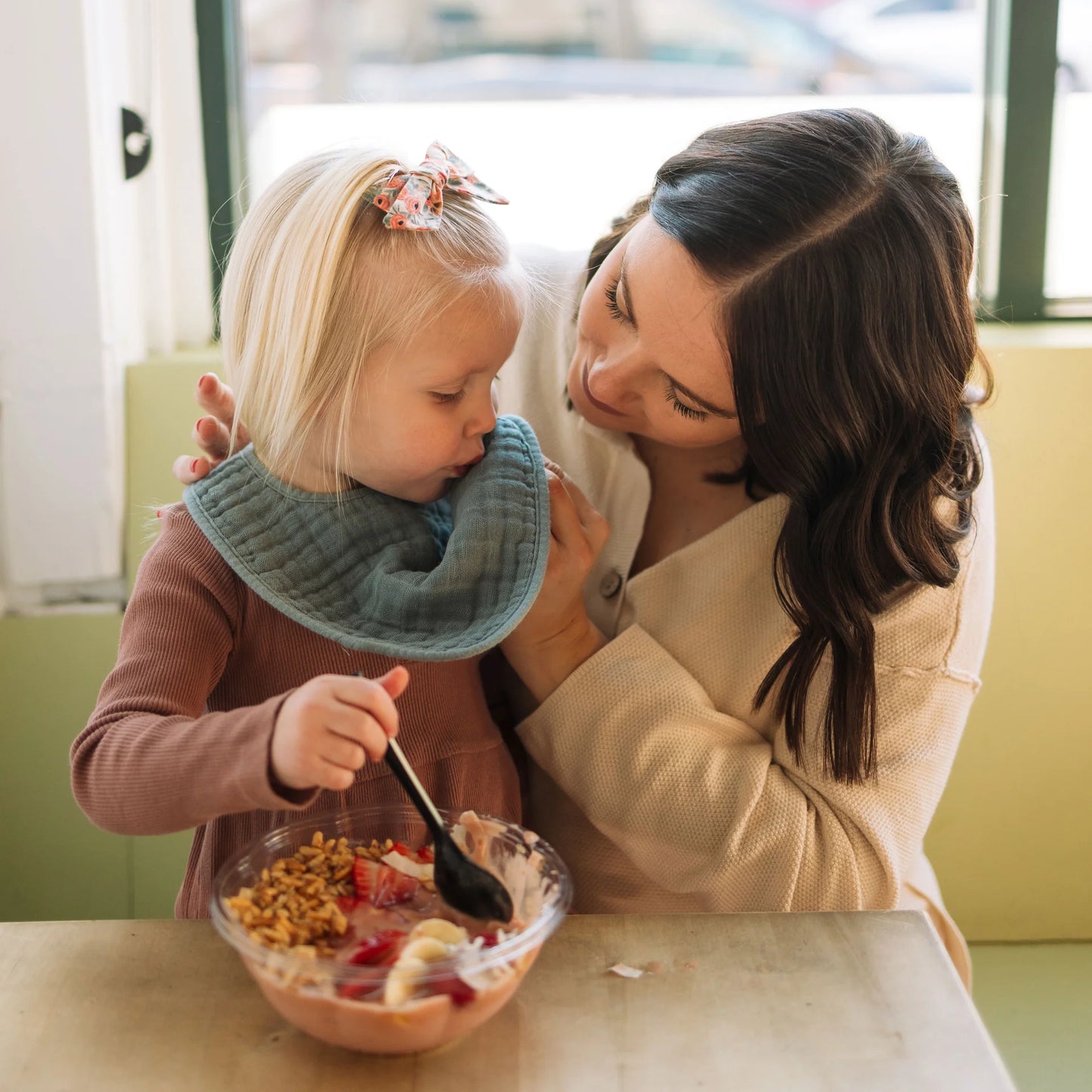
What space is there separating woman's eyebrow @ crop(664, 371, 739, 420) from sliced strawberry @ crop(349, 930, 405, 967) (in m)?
0.59

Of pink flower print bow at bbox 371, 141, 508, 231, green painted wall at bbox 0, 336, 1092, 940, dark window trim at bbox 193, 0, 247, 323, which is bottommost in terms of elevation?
green painted wall at bbox 0, 336, 1092, 940

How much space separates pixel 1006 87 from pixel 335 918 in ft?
6.41

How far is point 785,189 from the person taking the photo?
1.13m

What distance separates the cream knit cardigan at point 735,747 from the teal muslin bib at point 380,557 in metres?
0.18

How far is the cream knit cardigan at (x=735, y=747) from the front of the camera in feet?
4.03

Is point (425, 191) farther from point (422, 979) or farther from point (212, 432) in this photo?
point (422, 979)

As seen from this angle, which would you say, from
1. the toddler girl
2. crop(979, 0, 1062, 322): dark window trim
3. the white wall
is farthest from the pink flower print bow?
crop(979, 0, 1062, 322): dark window trim

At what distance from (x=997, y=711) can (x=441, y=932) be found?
134 centimetres

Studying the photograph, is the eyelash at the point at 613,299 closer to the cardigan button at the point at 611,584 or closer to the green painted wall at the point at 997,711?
the cardigan button at the point at 611,584

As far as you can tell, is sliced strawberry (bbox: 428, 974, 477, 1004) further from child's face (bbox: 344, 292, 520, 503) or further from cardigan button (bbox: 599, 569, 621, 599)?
cardigan button (bbox: 599, 569, 621, 599)

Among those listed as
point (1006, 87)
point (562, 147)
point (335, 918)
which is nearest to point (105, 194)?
point (562, 147)

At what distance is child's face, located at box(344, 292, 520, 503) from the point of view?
3.55 ft

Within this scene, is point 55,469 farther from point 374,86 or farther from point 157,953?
point 157,953

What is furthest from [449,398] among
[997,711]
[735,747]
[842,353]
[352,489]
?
[997,711]
